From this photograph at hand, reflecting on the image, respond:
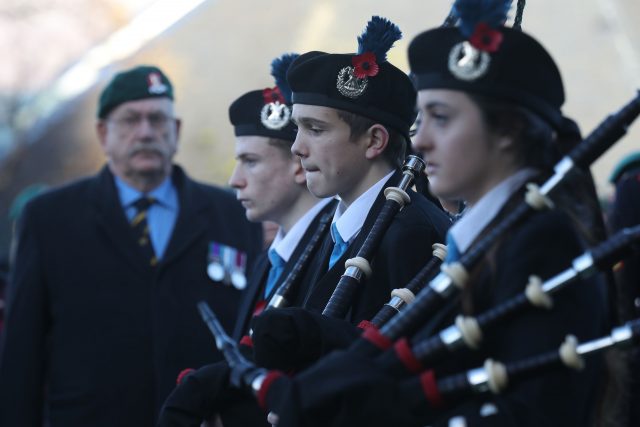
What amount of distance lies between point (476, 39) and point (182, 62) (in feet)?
30.1

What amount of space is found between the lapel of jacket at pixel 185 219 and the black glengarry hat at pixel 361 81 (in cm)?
226

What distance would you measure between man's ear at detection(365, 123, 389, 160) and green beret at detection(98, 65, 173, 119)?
2.70 metres

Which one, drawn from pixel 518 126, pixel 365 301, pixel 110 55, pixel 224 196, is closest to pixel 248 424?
pixel 365 301


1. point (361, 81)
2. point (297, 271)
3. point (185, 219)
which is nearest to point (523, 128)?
point (361, 81)

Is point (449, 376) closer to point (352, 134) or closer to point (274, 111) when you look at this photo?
point (352, 134)

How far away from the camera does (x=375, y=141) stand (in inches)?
166

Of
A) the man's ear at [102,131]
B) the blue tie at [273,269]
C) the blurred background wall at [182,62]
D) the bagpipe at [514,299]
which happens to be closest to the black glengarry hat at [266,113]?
the blue tie at [273,269]

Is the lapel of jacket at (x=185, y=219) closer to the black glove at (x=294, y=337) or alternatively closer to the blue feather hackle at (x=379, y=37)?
the blue feather hackle at (x=379, y=37)

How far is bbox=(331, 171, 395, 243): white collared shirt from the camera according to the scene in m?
4.16

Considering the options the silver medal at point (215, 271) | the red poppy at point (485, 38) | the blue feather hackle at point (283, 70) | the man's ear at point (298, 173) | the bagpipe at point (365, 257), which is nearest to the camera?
the red poppy at point (485, 38)

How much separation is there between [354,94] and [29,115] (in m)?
8.70

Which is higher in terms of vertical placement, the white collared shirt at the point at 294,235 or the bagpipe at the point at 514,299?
the white collared shirt at the point at 294,235

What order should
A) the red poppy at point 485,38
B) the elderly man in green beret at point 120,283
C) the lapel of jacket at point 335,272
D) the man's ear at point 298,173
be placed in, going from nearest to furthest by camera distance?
the red poppy at point 485,38 → the lapel of jacket at point 335,272 → the man's ear at point 298,173 → the elderly man in green beret at point 120,283

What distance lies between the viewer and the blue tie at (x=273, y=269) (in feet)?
16.6
